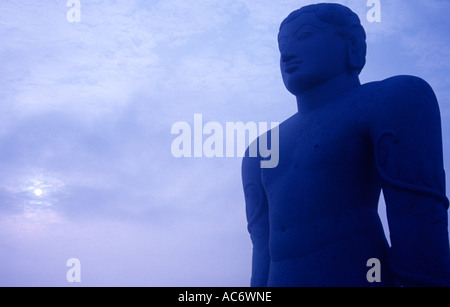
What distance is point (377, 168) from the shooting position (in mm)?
5391

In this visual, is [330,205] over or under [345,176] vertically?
under

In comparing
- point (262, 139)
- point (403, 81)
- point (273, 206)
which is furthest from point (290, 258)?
point (403, 81)

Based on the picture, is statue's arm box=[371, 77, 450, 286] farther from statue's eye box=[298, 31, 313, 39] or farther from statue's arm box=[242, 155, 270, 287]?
statue's arm box=[242, 155, 270, 287]

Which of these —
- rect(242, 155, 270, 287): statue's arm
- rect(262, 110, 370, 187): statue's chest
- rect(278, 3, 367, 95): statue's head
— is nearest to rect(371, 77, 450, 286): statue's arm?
rect(262, 110, 370, 187): statue's chest

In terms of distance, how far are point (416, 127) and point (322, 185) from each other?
1.05 meters

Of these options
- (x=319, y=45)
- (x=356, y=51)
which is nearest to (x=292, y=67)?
(x=319, y=45)

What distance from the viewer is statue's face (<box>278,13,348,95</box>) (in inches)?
239

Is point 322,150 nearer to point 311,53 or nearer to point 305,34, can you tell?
point 311,53

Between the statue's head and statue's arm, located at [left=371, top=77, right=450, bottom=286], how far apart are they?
30.4 inches

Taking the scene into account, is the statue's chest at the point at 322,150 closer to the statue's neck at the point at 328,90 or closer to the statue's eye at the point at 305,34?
the statue's neck at the point at 328,90

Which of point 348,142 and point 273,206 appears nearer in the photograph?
point 348,142

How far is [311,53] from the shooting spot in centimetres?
605

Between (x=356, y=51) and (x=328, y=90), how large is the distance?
58 cm

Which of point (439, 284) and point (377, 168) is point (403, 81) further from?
point (439, 284)
